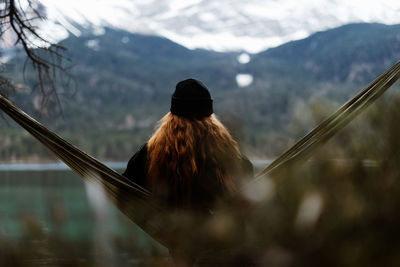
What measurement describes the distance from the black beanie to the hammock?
252 millimetres

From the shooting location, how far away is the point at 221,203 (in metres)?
0.59

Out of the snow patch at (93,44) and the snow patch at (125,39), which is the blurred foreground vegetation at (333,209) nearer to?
the snow patch at (93,44)

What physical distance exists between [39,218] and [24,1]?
1.79m

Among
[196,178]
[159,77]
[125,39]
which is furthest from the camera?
[125,39]

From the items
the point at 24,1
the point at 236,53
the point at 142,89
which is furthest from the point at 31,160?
the point at 236,53

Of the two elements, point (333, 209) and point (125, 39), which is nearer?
point (333, 209)

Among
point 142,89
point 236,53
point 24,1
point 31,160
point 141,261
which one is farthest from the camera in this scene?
point 236,53

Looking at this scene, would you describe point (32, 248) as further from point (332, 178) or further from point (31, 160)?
point (31, 160)

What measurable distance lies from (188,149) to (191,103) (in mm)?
156

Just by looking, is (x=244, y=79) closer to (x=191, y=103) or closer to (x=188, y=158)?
(x=191, y=103)

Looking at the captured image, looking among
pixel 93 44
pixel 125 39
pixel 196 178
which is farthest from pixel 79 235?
pixel 125 39

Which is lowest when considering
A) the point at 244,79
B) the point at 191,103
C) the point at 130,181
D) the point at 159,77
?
the point at 130,181

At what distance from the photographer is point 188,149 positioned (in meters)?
1.35

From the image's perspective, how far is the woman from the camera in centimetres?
131
